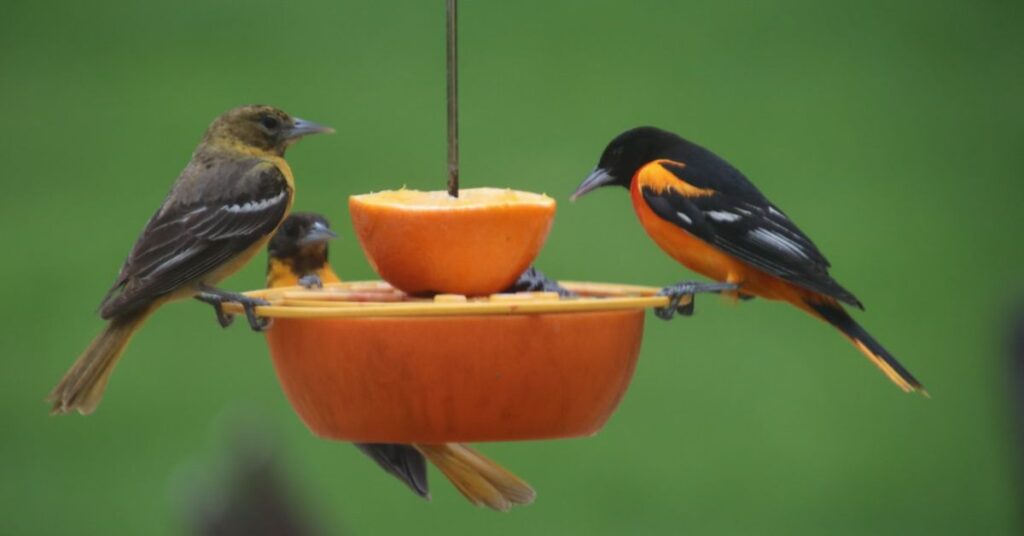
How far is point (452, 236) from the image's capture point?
11.1ft

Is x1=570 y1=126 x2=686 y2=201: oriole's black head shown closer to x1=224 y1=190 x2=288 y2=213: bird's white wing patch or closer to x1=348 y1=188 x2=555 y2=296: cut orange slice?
x1=224 y1=190 x2=288 y2=213: bird's white wing patch

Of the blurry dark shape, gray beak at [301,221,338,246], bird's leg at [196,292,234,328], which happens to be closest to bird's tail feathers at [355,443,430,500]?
bird's leg at [196,292,234,328]

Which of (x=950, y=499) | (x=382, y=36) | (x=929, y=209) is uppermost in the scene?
(x=382, y=36)

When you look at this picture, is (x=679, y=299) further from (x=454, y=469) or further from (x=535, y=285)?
(x=454, y=469)

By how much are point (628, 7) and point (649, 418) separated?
10.2 feet

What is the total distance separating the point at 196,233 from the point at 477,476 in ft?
2.65

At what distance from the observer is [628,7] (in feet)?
33.2

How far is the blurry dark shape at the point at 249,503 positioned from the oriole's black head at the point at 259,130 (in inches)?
95.8

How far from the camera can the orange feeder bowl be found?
3.19m

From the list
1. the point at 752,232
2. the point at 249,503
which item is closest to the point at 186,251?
the point at 752,232

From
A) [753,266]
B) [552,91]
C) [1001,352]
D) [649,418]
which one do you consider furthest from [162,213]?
[552,91]

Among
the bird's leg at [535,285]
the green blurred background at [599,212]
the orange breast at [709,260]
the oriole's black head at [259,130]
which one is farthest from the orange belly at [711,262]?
the green blurred background at [599,212]

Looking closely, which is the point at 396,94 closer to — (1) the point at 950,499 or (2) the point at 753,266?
(1) the point at 950,499

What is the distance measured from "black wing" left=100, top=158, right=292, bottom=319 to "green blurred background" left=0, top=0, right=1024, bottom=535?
287 cm
